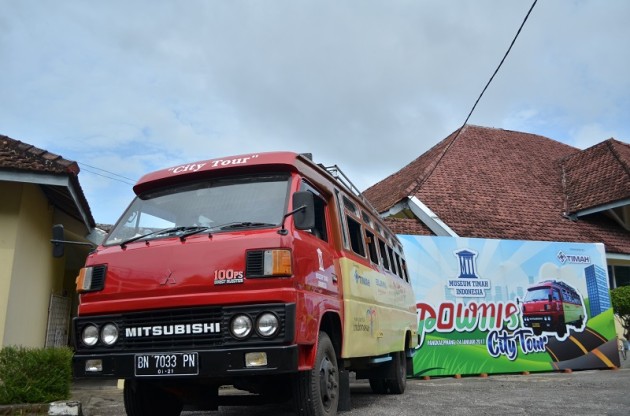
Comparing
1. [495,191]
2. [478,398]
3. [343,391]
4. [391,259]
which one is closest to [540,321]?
[495,191]

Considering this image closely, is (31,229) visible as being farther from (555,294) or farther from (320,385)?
(555,294)

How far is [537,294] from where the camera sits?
1281 cm

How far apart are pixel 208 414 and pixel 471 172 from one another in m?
13.1

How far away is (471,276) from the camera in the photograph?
12297 millimetres

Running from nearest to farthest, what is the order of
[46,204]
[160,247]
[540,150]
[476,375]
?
[160,247] < [46,204] < [476,375] < [540,150]

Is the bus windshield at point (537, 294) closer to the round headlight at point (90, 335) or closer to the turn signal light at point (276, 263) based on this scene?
the turn signal light at point (276, 263)

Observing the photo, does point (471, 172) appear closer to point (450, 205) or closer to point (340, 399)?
point (450, 205)

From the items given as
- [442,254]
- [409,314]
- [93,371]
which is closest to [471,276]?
[442,254]

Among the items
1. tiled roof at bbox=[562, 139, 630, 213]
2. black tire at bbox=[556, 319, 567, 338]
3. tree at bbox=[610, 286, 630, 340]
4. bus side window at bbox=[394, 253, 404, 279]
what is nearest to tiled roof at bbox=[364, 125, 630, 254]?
tiled roof at bbox=[562, 139, 630, 213]

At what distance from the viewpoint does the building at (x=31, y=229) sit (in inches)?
323

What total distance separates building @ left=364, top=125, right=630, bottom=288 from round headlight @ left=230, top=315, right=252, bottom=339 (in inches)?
396

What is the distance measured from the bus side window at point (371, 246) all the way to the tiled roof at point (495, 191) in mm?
7582

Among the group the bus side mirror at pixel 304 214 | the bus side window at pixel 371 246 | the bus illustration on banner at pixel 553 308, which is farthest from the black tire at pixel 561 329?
the bus side mirror at pixel 304 214

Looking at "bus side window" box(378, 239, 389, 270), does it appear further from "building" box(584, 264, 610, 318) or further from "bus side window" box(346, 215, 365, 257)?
"building" box(584, 264, 610, 318)
